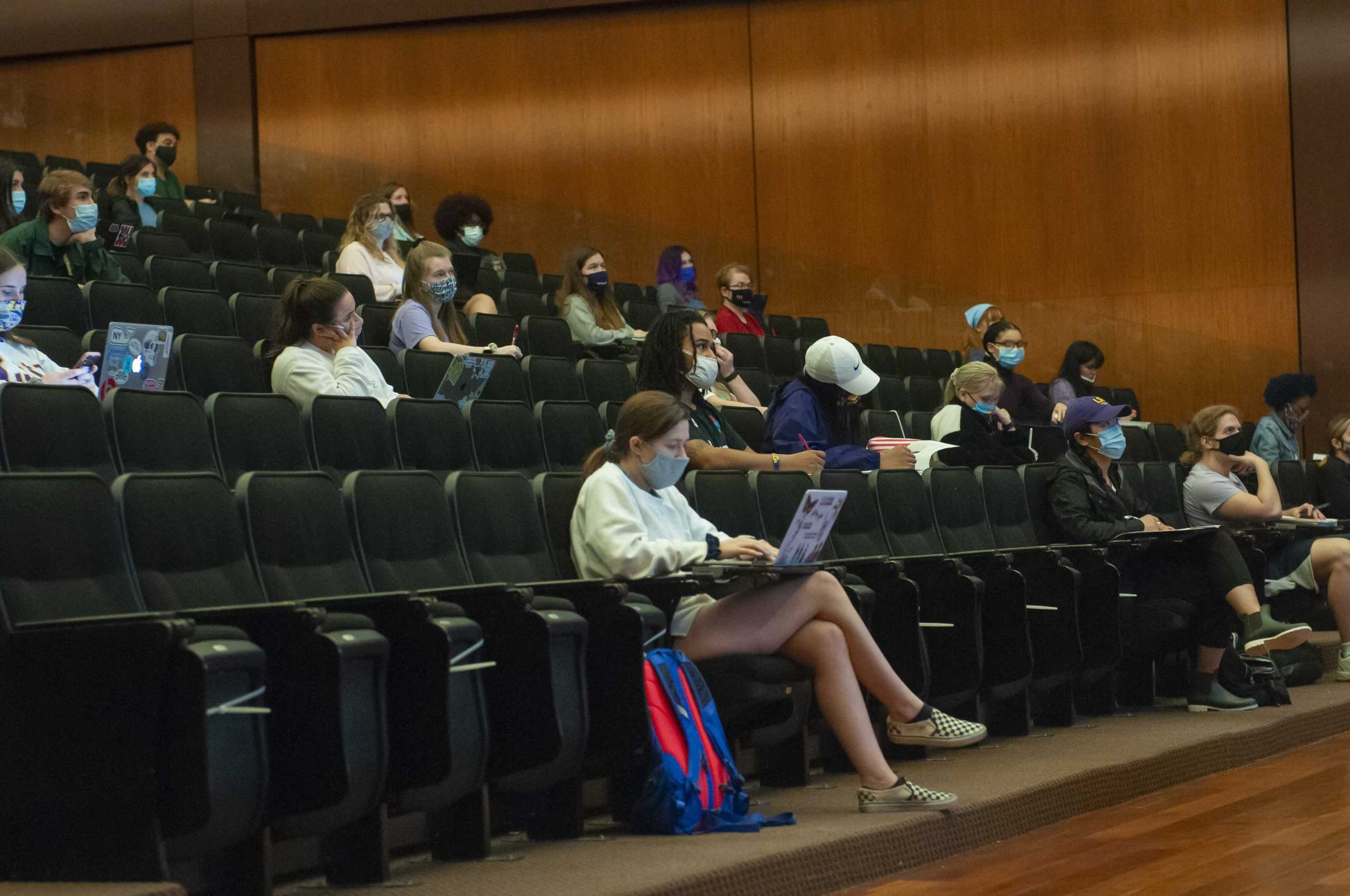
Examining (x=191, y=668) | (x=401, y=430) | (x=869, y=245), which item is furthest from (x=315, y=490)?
(x=869, y=245)

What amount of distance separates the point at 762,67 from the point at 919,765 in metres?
4.76

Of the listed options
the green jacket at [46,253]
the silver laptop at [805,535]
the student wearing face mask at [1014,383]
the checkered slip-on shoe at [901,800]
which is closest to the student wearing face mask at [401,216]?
the green jacket at [46,253]

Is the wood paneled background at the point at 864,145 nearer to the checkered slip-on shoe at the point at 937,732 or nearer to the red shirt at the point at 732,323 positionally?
the red shirt at the point at 732,323

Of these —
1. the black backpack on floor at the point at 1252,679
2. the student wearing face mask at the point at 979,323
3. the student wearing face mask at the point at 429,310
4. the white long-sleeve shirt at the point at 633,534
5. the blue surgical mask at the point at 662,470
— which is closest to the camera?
the white long-sleeve shirt at the point at 633,534

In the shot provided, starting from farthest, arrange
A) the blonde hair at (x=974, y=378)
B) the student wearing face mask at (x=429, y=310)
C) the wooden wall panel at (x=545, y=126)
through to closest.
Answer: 1. the wooden wall panel at (x=545, y=126)
2. the blonde hair at (x=974, y=378)
3. the student wearing face mask at (x=429, y=310)

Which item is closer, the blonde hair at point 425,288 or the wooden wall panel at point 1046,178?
the blonde hair at point 425,288

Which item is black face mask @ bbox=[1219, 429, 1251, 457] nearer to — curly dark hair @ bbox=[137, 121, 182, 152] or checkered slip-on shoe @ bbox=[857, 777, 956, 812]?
checkered slip-on shoe @ bbox=[857, 777, 956, 812]

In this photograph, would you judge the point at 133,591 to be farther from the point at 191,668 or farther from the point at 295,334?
the point at 295,334

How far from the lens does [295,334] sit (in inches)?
119

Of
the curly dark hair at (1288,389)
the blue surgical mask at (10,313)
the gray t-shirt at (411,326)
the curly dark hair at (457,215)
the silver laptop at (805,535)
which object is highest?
the curly dark hair at (457,215)

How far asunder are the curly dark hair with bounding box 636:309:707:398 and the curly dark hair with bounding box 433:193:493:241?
8.29 ft

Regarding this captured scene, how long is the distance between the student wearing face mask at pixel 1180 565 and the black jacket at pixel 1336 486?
1140mm

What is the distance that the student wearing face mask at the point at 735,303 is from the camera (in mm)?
5395

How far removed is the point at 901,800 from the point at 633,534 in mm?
526
